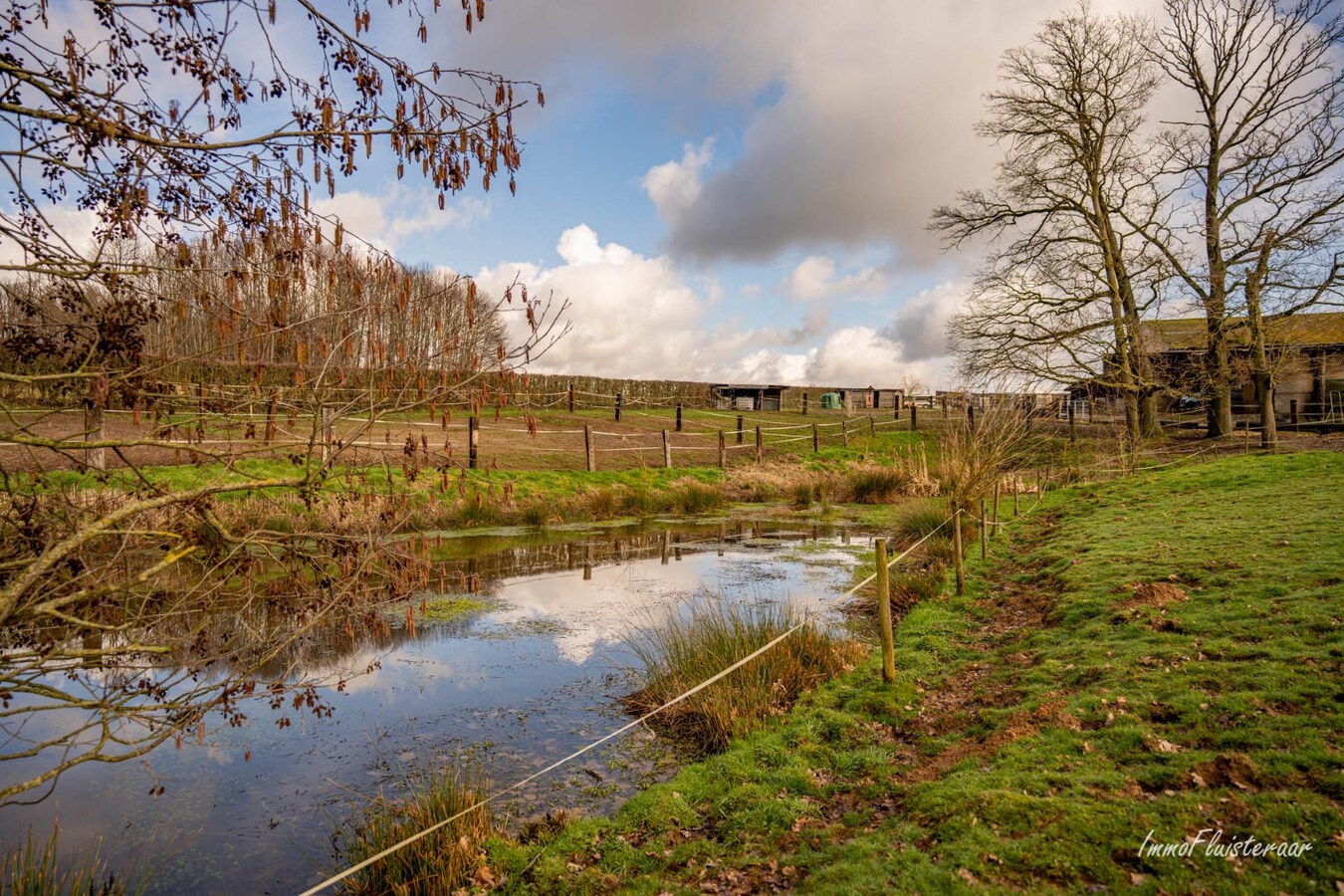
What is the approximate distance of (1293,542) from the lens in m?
9.84

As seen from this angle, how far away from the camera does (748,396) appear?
54219 millimetres

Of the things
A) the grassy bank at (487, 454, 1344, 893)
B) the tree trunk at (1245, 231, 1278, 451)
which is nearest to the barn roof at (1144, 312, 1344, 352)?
the tree trunk at (1245, 231, 1278, 451)

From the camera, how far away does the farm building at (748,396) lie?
169 ft

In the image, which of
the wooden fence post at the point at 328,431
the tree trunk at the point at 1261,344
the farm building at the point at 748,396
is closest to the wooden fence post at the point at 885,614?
the wooden fence post at the point at 328,431

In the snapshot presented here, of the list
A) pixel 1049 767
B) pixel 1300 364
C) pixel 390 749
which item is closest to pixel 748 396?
pixel 1300 364

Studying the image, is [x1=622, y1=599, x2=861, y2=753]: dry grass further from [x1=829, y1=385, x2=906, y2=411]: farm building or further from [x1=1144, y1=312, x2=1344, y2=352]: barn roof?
[x1=829, y1=385, x2=906, y2=411]: farm building

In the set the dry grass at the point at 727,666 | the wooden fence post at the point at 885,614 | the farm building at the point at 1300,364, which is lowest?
the dry grass at the point at 727,666

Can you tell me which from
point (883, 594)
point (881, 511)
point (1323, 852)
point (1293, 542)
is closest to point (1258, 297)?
point (881, 511)

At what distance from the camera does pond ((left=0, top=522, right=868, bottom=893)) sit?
5.39 m

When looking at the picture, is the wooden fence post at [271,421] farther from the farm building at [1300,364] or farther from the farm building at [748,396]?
the farm building at [748,396]

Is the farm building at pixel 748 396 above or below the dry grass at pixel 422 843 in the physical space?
above

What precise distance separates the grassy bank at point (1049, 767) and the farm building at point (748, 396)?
138ft

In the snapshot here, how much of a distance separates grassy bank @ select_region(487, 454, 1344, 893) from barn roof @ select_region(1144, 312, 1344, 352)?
17933 mm

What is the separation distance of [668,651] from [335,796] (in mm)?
3710
